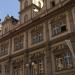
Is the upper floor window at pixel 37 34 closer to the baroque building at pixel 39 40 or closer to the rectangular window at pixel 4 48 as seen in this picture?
the baroque building at pixel 39 40

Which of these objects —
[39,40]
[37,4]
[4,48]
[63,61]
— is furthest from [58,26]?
[4,48]

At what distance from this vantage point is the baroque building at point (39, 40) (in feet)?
70.3

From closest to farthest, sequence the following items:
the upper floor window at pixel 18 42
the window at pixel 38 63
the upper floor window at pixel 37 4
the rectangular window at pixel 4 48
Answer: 1. the window at pixel 38 63
2. the upper floor window at pixel 18 42
3. the upper floor window at pixel 37 4
4. the rectangular window at pixel 4 48

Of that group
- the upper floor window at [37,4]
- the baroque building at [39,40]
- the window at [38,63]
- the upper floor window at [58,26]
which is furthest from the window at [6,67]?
the upper floor window at [58,26]

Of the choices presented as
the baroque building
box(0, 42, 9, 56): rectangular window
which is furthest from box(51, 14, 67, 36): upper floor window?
box(0, 42, 9, 56): rectangular window

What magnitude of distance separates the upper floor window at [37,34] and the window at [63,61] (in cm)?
352

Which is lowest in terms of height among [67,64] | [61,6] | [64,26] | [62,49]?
[67,64]

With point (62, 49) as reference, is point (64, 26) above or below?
above

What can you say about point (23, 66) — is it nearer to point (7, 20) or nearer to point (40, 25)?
point (40, 25)

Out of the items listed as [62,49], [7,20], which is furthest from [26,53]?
[7,20]

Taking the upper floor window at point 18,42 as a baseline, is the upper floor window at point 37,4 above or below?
above

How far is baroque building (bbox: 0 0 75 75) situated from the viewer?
843 inches

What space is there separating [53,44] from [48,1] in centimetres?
537

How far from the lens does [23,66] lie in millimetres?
24781
